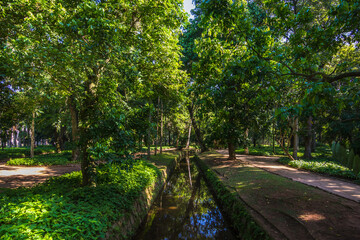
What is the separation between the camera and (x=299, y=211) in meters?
5.70

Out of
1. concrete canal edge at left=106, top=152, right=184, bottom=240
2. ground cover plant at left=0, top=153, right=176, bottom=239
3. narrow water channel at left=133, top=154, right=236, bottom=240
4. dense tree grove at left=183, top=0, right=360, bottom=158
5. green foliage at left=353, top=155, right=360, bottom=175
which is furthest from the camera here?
narrow water channel at left=133, top=154, right=236, bottom=240

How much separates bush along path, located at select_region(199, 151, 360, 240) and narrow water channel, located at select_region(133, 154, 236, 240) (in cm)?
144

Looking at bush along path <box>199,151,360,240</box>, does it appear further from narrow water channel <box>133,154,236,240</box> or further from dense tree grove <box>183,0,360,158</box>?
dense tree grove <box>183,0,360,158</box>

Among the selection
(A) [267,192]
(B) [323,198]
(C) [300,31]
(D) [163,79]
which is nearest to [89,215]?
(D) [163,79]

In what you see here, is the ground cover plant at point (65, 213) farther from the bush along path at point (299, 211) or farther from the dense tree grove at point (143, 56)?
the bush along path at point (299, 211)

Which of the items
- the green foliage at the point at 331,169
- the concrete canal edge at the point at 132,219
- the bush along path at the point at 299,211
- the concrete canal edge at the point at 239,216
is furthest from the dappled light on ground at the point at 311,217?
the green foliage at the point at 331,169

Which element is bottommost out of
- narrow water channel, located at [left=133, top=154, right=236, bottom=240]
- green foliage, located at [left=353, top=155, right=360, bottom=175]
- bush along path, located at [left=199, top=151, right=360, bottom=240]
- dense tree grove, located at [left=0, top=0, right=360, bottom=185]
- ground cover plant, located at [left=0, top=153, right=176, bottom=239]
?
narrow water channel, located at [left=133, top=154, right=236, bottom=240]

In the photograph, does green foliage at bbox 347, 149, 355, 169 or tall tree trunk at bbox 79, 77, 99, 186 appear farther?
tall tree trunk at bbox 79, 77, 99, 186

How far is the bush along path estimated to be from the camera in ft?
15.0

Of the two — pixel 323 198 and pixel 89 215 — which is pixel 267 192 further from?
pixel 89 215

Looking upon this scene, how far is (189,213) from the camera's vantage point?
8.31m

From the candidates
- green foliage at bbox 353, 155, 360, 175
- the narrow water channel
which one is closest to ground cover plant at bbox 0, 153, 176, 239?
the narrow water channel

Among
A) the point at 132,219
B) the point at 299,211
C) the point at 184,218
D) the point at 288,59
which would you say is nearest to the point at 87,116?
the point at 132,219

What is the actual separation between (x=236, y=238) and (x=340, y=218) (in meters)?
3.05
